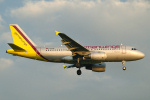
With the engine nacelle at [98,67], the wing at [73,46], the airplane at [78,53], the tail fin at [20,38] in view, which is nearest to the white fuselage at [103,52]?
the airplane at [78,53]

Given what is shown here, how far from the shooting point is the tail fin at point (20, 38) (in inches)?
2539

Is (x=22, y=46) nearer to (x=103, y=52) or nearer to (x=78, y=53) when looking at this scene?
(x=78, y=53)

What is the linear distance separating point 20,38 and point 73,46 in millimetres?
12535

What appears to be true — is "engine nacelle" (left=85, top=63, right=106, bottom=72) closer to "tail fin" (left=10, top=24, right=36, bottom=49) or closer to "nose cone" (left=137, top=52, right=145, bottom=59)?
"nose cone" (left=137, top=52, right=145, bottom=59)

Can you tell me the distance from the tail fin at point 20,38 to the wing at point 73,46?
29.2 ft

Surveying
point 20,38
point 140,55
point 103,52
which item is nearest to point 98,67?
point 103,52

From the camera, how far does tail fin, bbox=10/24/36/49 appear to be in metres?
64.5

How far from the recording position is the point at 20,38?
65500 millimetres

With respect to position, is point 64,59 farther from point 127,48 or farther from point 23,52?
point 127,48

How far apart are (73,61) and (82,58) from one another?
1965 mm

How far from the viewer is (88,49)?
61.4 meters

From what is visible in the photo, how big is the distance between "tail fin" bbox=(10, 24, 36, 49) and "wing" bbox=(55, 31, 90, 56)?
29.2 feet

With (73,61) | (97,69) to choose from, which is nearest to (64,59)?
(73,61)

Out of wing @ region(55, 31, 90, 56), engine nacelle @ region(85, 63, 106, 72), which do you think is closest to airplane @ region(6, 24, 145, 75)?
wing @ region(55, 31, 90, 56)
